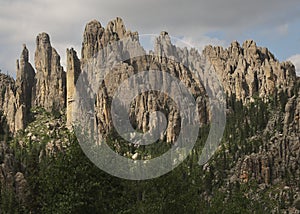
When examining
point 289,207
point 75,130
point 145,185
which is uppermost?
point 75,130

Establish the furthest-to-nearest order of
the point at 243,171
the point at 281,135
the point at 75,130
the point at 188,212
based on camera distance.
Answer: the point at 281,135, the point at 243,171, the point at 188,212, the point at 75,130

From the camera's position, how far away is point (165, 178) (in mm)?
50500

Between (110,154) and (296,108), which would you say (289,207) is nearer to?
(296,108)

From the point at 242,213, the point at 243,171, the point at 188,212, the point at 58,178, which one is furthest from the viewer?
the point at 243,171

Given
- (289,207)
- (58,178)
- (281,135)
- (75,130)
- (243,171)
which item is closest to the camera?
(58,178)

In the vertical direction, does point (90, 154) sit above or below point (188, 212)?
above

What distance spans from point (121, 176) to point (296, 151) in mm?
134821

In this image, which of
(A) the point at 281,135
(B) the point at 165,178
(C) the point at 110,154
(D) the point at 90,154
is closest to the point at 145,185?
(B) the point at 165,178

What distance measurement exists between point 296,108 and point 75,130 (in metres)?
162

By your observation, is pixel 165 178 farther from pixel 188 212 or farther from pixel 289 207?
pixel 289 207

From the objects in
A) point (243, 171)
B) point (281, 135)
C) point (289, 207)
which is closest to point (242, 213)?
point (289, 207)

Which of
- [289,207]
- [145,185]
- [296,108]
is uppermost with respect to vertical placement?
[296,108]

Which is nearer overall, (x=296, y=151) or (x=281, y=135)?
(x=296, y=151)

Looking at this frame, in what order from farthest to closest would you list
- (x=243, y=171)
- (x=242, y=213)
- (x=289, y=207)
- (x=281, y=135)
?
(x=281, y=135), (x=243, y=171), (x=289, y=207), (x=242, y=213)
